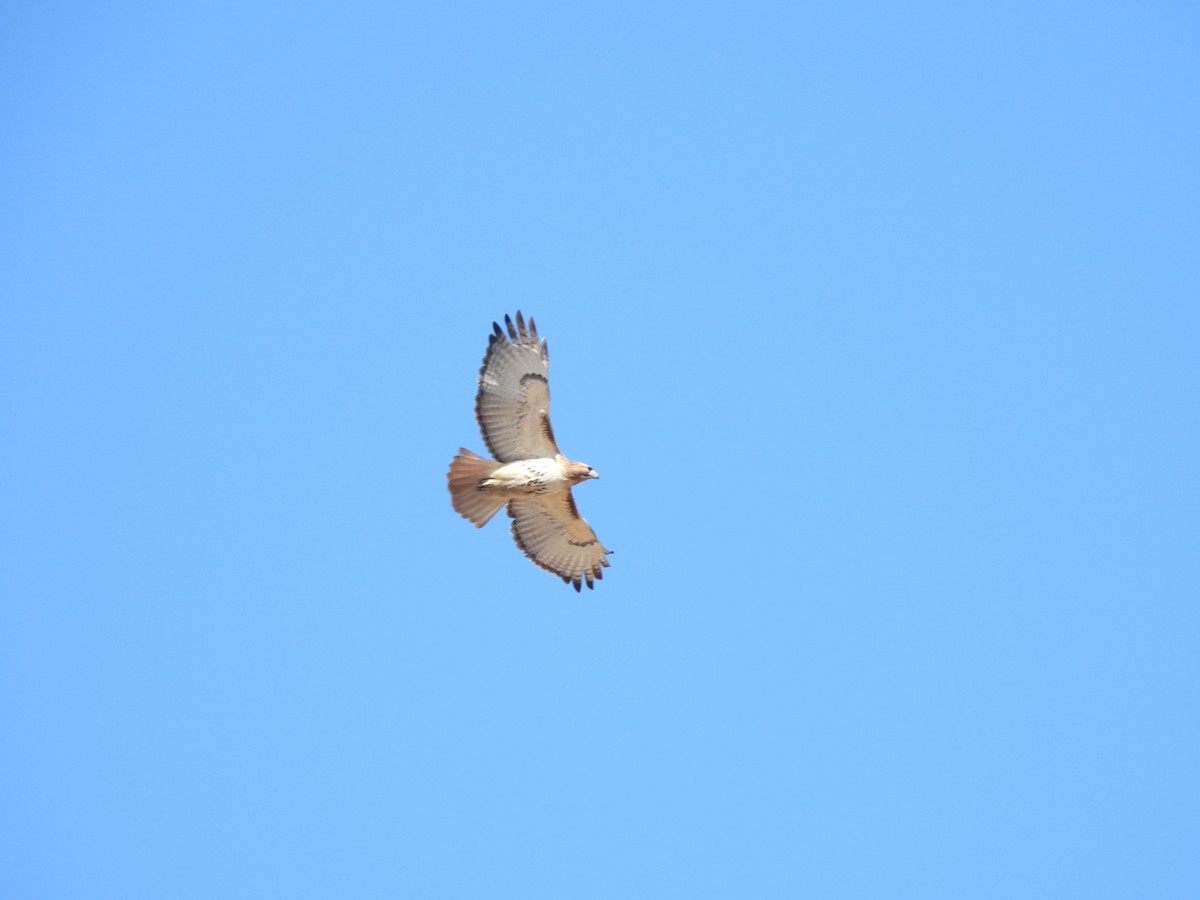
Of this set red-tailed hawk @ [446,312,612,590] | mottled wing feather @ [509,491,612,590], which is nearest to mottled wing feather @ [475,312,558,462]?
red-tailed hawk @ [446,312,612,590]

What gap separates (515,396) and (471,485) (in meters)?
1.12

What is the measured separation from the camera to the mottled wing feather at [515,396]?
1656 centimetres

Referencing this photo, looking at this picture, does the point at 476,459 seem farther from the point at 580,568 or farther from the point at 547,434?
the point at 580,568

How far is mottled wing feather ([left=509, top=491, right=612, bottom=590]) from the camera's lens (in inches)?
701

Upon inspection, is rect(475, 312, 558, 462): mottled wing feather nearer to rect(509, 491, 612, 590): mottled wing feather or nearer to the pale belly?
the pale belly

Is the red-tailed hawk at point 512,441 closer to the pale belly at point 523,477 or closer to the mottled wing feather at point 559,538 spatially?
the pale belly at point 523,477

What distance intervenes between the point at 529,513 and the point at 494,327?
2.57 m

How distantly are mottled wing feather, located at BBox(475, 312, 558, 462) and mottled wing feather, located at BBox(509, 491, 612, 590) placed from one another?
87cm

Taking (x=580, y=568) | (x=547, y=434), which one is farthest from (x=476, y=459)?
(x=580, y=568)

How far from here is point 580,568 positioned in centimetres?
1859

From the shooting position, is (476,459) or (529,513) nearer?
(476,459)

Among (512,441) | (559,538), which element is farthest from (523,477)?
(559,538)

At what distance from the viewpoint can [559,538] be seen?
18297 millimetres

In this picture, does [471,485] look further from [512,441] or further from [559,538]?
[559,538]
